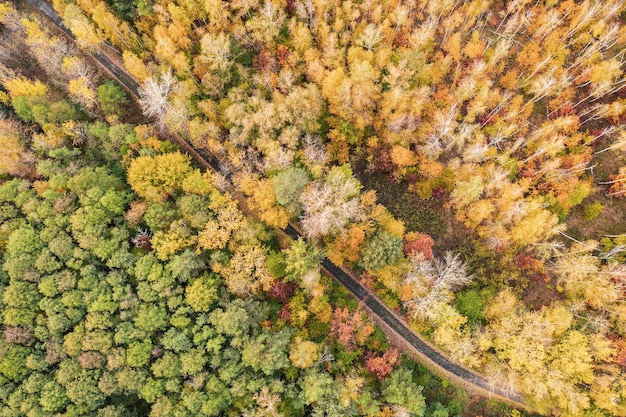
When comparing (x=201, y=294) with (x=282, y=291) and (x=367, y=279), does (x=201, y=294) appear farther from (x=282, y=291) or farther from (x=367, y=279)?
(x=367, y=279)

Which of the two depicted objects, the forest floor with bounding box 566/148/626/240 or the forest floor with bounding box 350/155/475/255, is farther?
the forest floor with bounding box 566/148/626/240

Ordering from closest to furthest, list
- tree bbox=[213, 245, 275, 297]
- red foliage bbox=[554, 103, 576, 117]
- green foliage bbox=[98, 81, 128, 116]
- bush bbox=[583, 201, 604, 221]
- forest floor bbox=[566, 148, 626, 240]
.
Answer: tree bbox=[213, 245, 275, 297]
bush bbox=[583, 201, 604, 221]
green foliage bbox=[98, 81, 128, 116]
forest floor bbox=[566, 148, 626, 240]
red foliage bbox=[554, 103, 576, 117]

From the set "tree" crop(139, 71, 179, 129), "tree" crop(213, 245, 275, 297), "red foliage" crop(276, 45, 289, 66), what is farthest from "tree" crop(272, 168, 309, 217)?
"tree" crop(139, 71, 179, 129)

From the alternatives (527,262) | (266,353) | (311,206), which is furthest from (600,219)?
(266,353)

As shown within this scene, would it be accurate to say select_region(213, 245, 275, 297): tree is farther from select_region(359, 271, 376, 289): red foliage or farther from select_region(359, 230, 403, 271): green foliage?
select_region(359, 271, 376, 289): red foliage

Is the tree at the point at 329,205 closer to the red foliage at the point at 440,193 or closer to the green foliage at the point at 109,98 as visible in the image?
the red foliage at the point at 440,193
